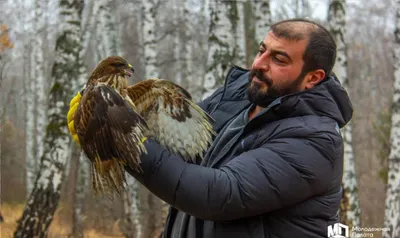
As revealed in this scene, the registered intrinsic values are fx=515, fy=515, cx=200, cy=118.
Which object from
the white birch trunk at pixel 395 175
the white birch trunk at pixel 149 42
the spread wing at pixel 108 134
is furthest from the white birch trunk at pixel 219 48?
the spread wing at pixel 108 134

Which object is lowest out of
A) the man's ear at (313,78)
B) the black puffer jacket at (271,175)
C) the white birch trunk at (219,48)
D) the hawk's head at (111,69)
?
the black puffer jacket at (271,175)

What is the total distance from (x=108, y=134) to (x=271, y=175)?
796 mm

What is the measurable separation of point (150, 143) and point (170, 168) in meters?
0.19

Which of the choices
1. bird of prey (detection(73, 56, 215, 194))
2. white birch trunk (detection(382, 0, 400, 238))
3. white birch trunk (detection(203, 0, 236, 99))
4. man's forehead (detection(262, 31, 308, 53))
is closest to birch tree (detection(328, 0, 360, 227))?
white birch trunk (detection(382, 0, 400, 238))

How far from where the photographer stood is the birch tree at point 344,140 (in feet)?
28.7

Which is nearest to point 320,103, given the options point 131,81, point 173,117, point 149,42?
point 173,117

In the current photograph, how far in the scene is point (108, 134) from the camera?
2469 mm

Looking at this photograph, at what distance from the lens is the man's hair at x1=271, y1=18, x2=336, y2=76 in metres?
2.59

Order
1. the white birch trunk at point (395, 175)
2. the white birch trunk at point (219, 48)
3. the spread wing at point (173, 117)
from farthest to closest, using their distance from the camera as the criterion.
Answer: the white birch trunk at point (395, 175)
the white birch trunk at point (219, 48)
the spread wing at point (173, 117)

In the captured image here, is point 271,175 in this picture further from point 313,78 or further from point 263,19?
point 263,19

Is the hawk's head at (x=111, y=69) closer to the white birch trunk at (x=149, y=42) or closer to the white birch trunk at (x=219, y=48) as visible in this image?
the white birch trunk at (x=219, y=48)

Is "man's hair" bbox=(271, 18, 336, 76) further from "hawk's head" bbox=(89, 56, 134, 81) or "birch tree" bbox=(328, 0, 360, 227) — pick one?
"birch tree" bbox=(328, 0, 360, 227)

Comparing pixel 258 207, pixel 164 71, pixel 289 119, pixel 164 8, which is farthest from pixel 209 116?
pixel 164 8

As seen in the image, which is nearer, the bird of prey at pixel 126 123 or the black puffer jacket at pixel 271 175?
the black puffer jacket at pixel 271 175
